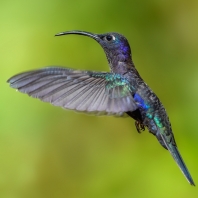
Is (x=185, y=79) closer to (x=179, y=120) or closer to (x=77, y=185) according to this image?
(x=179, y=120)

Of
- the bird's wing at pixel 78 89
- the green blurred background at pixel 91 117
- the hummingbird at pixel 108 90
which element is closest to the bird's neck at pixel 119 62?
the hummingbird at pixel 108 90

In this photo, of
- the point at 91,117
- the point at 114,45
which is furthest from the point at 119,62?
the point at 91,117

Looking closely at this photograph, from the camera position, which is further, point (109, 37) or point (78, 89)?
point (109, 37)

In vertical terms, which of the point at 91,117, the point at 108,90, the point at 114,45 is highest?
the point at 114,45

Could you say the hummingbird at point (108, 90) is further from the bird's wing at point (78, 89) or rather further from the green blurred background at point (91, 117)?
the green blurred background at point (91, 117)

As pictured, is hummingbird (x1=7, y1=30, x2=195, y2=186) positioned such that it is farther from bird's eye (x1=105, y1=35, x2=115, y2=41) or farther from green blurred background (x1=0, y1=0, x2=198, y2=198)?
green blurred background (x1=0, y1=0, x2=198, y2=198)

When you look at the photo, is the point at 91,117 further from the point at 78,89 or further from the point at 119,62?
the point at 78,89
